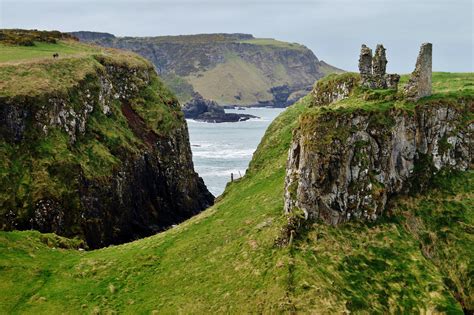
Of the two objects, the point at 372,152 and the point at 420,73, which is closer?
the point at 372,152

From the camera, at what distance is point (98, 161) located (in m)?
70.9

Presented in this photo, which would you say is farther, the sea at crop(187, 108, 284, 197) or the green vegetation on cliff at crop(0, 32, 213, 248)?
the sea at crop(187, 108, 284, 197)

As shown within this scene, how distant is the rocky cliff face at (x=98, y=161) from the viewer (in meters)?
62.3

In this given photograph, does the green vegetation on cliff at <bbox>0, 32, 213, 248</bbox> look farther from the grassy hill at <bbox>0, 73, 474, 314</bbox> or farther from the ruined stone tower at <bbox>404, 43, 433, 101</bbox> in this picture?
the ruined stone tower at <bbox>404, 43, 433, 101</bbox>

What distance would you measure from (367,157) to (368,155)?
0.27 metres

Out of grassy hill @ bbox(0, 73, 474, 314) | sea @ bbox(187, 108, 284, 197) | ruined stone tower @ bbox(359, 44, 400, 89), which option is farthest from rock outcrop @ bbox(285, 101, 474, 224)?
sea @ bbox(187, 108, 284, 197)

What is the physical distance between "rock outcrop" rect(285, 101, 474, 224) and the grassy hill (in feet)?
4.35

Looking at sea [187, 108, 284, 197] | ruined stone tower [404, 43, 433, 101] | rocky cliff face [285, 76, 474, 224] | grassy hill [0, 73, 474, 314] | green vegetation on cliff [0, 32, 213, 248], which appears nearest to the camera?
grassy hill [0, 73, 474, 314]

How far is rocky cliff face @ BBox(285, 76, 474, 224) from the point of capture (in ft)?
146

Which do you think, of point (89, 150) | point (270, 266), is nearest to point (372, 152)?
point (270, 266)

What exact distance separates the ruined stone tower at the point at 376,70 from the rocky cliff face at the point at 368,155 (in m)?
5.46

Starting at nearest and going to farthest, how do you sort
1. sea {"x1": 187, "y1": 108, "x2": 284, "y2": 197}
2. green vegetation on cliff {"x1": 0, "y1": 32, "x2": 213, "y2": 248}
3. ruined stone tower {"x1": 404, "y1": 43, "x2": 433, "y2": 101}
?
1. ruined stone tower {"x1": 404, "y1": 43, "x2": 433, "y2": 101}
2. green vegetation on cliff {"x1": 0, "y1": 32, "x2": 213, "y2": 248}
3. sea {"x1": 187, "y1": 108, "x2": 284, "y2": 197}

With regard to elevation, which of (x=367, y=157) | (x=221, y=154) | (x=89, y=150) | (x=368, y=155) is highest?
(x=368, y=155)

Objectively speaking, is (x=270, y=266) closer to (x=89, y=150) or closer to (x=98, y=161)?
(x=98, y=161)
